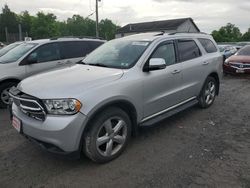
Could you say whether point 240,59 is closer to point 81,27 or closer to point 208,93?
point 208,93

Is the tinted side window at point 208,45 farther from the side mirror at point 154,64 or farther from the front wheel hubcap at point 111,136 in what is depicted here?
the front wheel hubcap at point 111,136

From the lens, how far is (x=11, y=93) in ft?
13.1

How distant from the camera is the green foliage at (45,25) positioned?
65.4 metres

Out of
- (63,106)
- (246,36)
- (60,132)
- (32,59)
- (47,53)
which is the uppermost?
(246,36)

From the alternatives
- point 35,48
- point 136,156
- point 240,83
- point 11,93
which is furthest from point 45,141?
point 240,83

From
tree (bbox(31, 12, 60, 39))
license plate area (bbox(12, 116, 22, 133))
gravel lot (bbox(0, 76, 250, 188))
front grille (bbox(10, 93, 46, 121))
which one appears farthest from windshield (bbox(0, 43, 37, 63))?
tree (bbox(31, 12, 60, 39))

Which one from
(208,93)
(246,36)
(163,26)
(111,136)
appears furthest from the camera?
(163,26)

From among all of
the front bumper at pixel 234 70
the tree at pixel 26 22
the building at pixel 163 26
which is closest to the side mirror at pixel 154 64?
the front bumper at pixel 234 70

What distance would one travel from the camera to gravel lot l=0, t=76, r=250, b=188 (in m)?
3.39

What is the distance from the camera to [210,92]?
6410 mm

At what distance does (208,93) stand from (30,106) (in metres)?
4.24

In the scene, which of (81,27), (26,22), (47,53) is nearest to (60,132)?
(47,53)

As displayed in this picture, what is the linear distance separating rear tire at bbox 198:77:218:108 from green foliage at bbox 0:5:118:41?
58727mm

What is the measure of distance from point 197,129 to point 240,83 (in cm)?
554
